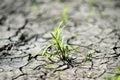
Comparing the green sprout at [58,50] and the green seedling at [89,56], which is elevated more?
the green sprout at [58,50]

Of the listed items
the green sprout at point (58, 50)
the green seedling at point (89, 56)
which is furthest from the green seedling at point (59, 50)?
the green seedling at point (89, 56)

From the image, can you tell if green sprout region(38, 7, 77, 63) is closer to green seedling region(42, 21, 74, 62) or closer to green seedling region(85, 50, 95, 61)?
green seedling region(42, 21, 74, 62)

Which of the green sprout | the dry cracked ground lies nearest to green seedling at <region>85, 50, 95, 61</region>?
the dry cracked ground

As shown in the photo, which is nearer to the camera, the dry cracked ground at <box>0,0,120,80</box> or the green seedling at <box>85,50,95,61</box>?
the dry cracked ground at <box>0,0,120,80</box>

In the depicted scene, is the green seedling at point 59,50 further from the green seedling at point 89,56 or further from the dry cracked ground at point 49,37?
the green seedling at point 89,56

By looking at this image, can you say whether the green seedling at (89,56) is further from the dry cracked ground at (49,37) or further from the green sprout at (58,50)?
the green sprout at (58,50)

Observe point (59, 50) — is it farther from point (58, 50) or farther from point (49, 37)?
point (49, 37)

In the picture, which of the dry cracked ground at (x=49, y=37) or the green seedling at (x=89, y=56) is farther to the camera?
the green seedling at (x=89, y=56)

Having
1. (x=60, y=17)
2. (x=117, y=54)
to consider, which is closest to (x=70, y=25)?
(x=60, y=17)

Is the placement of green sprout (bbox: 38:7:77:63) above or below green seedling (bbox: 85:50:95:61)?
above
